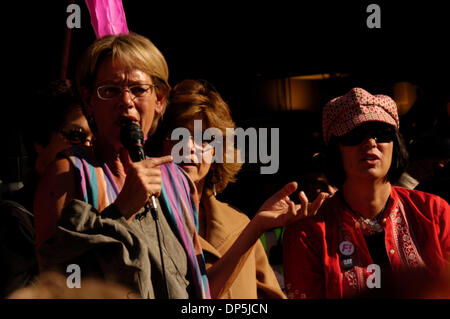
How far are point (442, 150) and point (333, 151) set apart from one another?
1.57 metres

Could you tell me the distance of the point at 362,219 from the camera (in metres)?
2.62

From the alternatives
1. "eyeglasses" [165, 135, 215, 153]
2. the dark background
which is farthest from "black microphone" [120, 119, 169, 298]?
the dark background

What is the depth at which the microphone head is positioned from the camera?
178 centimetres

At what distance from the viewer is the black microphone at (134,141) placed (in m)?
1.77

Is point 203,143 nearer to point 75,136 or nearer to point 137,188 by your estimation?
point 75,136

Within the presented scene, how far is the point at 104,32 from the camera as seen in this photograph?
100 inches

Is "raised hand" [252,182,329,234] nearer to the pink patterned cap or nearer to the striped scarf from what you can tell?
the striped scarf

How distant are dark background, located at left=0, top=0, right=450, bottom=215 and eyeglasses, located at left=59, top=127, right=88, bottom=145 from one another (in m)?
2.27

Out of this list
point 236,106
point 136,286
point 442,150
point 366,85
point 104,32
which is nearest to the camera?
point 136,286

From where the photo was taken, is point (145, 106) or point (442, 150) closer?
point (145, 106)

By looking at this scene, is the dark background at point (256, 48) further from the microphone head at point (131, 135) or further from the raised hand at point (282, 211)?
the microphone head at point (131, 135)

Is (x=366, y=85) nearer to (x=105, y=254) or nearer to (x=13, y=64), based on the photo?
(x=13, y=64)

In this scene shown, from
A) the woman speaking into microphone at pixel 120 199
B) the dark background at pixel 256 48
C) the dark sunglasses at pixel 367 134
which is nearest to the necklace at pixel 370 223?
the dark sunglasses at pixel 367 134

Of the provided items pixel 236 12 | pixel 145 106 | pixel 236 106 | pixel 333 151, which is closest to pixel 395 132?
pixel 333 151
